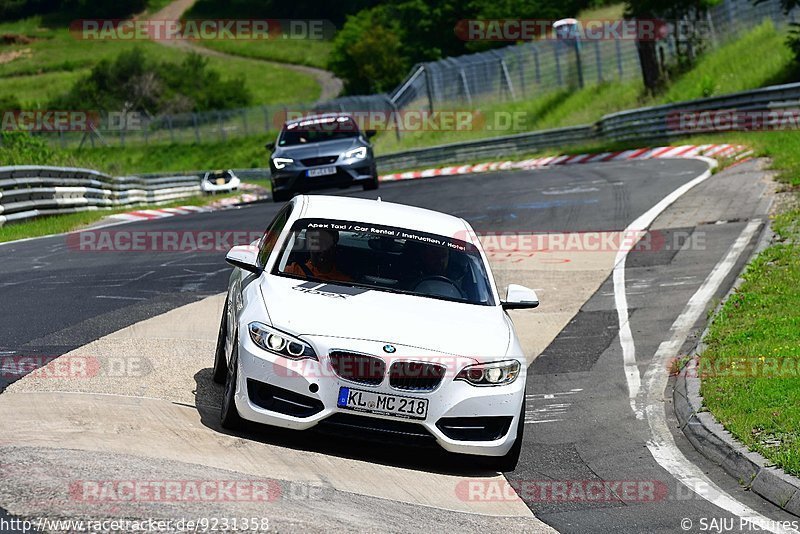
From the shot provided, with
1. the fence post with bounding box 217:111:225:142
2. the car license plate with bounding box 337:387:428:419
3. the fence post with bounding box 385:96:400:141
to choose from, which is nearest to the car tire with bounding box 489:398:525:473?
the car license plate with bounding box 337:387:428:419

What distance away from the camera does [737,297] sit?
12672 millimetres

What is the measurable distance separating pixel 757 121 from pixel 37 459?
25.6 m

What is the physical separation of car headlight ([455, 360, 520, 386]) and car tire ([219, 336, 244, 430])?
1.37 m

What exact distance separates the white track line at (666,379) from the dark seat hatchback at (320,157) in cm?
685

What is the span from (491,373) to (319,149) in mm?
16574

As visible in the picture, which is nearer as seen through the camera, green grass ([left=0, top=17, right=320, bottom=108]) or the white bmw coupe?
the white bmw coupe

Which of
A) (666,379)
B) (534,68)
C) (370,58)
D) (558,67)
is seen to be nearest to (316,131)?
(666,379)

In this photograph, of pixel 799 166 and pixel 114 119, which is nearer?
pixel 799 166

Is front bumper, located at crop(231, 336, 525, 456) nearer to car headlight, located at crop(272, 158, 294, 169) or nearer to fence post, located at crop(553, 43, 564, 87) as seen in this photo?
car headlight, located at crop(272, 158, 294, 169)

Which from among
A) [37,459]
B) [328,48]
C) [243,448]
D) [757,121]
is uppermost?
[37,459]

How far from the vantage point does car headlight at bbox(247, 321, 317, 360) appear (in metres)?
7.45

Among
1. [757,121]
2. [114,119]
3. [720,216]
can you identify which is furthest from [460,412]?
[114,119]

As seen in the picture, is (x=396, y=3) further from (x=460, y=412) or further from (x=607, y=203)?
(x=460, y=412)

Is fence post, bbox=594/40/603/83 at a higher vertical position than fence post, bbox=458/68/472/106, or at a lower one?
higher
